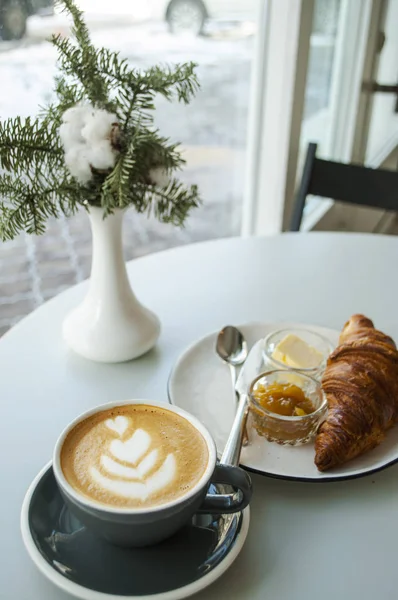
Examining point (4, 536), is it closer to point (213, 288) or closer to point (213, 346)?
point (213, 346)

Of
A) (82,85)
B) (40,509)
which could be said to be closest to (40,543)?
(40,509)

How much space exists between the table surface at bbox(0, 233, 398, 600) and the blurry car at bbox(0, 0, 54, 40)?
0.53 metres

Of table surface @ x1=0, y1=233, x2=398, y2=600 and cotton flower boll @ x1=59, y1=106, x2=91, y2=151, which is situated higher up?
cotton flower boll @ x1=59, y1=106, x2=91, y2=151

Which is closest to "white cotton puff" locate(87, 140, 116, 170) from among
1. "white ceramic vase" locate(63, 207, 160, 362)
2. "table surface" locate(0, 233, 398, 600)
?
"white ceramic vase" locate(63, 207, 160, 362)

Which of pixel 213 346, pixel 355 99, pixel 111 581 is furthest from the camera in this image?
pixel 355 99

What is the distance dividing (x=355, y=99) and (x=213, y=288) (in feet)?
6.19

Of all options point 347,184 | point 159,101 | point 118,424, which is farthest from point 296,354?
point 159,101

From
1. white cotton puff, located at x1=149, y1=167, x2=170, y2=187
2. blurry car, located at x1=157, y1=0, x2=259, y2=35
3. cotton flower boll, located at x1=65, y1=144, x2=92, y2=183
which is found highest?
blurry car, located at x1=157, y1=0, x2=259, y2=35

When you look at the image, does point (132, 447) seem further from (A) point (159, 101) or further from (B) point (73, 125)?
(A) point (159, 101)

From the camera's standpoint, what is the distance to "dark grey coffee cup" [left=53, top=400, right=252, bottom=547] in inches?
19.0

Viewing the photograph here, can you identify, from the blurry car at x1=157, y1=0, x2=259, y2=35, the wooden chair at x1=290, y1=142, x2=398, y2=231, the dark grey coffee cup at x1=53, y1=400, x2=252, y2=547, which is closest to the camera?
the dark grey coffee cup at x1=53, y1=400, x2=252, y2=547

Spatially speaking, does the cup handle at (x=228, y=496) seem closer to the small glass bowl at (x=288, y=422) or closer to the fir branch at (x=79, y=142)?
the small glass bowl at (x=288, y=422)

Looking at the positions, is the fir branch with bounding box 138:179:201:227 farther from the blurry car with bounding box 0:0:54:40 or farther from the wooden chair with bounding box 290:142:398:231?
the wooden chair with bounding box 290:142:398:231

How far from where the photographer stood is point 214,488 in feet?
1.91
